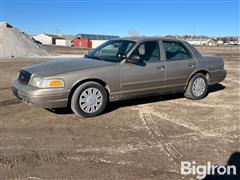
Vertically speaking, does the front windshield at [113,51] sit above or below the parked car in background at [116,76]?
above

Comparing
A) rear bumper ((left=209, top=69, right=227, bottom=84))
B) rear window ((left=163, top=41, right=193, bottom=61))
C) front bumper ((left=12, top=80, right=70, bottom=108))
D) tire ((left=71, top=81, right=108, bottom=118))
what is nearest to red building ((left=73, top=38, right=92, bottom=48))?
rear bumper ((left=209, top=69, right=227, bottom=84))

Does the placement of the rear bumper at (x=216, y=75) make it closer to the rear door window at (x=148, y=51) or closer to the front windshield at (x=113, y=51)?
the rear door window at (x=148, y=51)

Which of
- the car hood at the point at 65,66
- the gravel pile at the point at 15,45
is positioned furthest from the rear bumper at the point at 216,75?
the gravel pile at the point at 15,45

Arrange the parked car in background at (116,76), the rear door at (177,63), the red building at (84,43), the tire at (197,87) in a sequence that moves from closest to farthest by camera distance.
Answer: the parked car in background at (116,76) → the rear door at (177,63) → the tire at (197,87) → the red building at (84,43)

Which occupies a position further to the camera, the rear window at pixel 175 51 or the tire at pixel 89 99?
the rear window at pixel 175 51

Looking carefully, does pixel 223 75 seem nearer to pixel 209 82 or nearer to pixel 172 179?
pixel 209 82

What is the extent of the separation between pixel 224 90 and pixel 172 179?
629 centimetres

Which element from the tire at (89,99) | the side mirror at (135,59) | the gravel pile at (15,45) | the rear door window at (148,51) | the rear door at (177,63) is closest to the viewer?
the tire at (89,99)

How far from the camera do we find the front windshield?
6.73 m

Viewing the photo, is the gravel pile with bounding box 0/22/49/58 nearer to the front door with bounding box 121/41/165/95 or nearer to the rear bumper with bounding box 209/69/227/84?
the rear bumper with bounding box 209/69/227/84

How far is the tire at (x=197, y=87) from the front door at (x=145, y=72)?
99 centimetres

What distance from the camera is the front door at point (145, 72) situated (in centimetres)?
656

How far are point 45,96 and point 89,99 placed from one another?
890 millimetres

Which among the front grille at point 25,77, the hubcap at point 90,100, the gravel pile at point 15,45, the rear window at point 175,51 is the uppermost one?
the gravel pile at point 15,45
